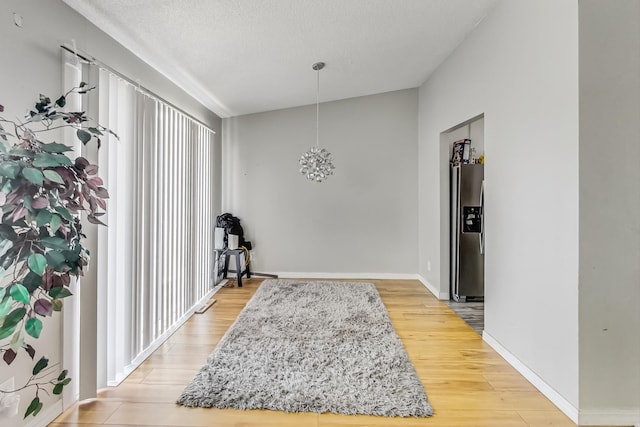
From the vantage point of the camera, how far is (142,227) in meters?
2.68

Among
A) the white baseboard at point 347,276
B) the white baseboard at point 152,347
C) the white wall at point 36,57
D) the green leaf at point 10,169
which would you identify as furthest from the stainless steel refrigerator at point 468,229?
the green leaf at point 10,169

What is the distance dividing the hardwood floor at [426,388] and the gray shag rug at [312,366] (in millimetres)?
76

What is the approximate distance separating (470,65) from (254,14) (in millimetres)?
2158

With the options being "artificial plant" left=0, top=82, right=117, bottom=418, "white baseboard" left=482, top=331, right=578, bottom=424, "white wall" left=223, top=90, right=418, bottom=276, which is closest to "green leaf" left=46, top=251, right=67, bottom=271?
Result: "artificial plant" left=0, top=82, right=117, bottom=418

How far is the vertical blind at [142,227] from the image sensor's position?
229 centimetres

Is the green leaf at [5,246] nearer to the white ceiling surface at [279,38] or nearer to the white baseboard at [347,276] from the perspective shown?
the white ceiling surface at [279,38]

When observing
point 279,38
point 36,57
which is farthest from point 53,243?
point 279,38

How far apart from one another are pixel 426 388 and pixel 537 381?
75cm

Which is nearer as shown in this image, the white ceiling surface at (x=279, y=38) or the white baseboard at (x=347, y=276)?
the white ceiling surface at (x=279, y=38)

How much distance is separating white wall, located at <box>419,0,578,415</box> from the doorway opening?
3.01ft

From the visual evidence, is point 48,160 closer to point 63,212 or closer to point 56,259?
point 63,212
